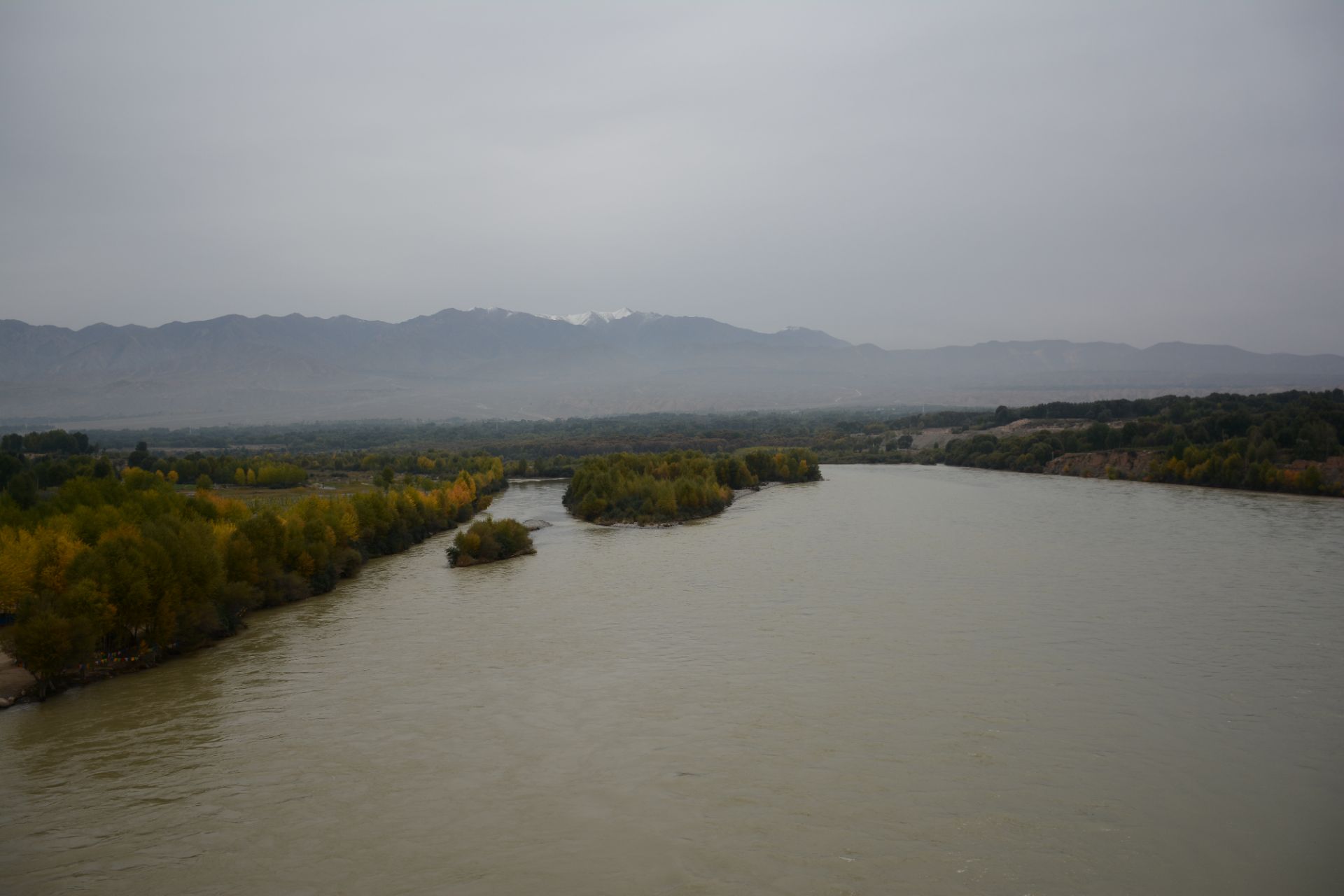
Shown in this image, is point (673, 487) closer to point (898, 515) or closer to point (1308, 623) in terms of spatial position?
point (898, 515)

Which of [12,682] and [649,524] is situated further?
[649,524]

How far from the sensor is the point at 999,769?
1212 centimetres

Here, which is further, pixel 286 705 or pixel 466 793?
pixel 286 705

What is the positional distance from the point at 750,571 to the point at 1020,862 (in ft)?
60.8

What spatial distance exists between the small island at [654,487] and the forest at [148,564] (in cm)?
1264

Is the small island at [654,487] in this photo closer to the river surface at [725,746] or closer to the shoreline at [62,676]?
the river surface at [725,746]

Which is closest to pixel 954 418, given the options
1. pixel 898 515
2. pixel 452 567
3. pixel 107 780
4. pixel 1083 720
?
pixel 898 515

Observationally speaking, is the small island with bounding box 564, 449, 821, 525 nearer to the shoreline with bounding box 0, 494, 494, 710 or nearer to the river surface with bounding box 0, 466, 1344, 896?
the river surface with bounding box 0, 466, 1344, 896

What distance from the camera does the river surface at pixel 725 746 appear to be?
32.5ft

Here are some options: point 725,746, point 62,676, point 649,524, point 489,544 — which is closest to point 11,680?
point 62,676

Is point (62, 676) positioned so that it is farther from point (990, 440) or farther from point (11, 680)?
point (990, 440)

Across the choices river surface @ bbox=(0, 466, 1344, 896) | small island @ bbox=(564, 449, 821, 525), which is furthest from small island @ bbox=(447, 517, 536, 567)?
small island @ bbox=(564, 449, 821, 525)

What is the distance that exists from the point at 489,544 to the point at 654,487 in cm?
1426

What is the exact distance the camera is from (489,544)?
103 feet
